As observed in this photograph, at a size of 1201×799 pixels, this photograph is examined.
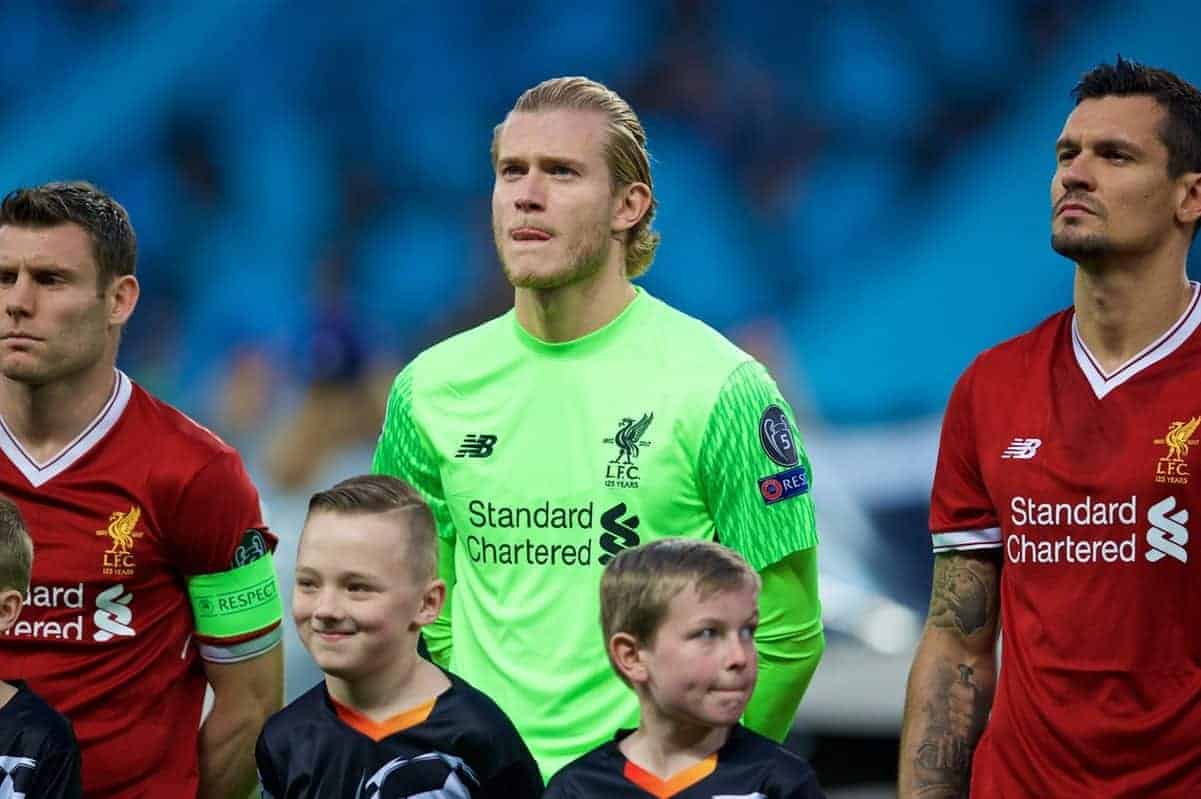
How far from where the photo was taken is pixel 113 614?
13.2 ft

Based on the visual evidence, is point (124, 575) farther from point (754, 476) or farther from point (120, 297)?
point (754, 476)

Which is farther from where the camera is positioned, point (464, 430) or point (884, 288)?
point (884, 288)

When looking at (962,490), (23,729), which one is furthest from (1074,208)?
(23,729)

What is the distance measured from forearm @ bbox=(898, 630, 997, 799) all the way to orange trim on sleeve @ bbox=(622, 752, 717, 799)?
0.81 metres

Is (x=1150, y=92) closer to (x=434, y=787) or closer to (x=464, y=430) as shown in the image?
(x=464, y=430)

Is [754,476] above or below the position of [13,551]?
above

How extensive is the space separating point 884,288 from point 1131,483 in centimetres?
347

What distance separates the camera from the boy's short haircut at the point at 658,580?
3398 millimetres

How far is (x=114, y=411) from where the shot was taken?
4.14 metres

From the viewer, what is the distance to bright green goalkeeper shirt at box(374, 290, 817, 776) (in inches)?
152

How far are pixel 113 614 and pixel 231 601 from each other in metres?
0.22

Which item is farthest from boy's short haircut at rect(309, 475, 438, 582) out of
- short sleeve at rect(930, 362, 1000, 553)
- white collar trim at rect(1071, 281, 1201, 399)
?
white collar trim at rect(1071, 281, 1201, 399)

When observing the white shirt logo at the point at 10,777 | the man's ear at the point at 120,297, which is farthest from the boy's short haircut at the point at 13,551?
the man's ear at the point at 120,297

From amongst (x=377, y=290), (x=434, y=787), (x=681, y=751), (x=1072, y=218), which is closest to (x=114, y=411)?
(x=434, y=787)
